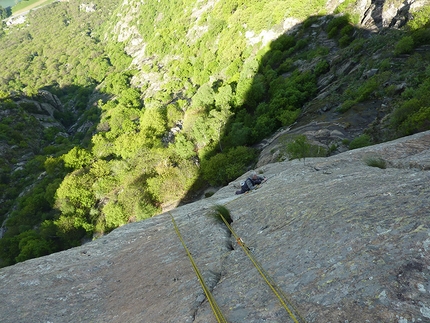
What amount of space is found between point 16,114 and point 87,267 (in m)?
127

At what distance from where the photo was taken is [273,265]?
22.5 feet

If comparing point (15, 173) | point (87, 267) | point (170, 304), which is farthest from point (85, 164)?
point (170, 304)

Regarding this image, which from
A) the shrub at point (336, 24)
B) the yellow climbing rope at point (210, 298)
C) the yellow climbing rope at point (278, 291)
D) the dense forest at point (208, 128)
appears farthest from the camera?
the shrub at point (336, 24)

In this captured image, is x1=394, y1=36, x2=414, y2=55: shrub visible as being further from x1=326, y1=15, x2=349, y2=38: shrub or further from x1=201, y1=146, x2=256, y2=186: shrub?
x1=201, y1=146, x2=256, y2=186: shrub

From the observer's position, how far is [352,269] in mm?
5477

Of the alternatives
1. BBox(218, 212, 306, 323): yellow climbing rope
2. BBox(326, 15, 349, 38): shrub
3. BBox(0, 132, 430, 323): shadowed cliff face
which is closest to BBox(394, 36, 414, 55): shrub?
BBox(326, 15, 349, 38): shrub

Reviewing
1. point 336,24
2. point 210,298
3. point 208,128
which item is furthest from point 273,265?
point 336,24

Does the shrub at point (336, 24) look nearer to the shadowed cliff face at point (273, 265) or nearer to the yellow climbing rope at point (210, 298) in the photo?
the shadowed cliff face at point (273, 265)

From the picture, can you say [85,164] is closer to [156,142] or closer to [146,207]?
[156,142]

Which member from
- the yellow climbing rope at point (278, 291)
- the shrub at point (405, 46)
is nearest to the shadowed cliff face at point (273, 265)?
the yellow climbing rope at point (278, 291)

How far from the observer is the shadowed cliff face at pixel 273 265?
5035 mm

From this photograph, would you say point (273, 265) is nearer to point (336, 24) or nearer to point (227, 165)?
point (227, 165)

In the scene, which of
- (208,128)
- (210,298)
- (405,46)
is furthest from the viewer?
(208,128)

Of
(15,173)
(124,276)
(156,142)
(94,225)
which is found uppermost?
(15,173)
